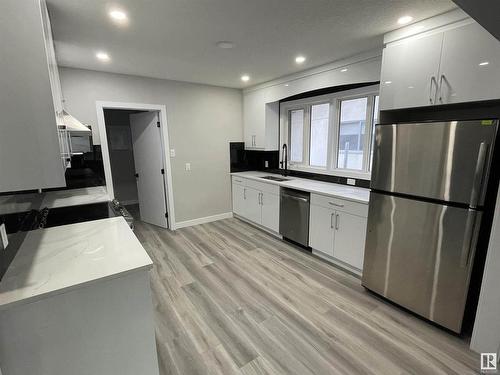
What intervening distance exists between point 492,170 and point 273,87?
2955 mm

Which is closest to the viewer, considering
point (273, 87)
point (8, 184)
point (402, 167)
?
point (8, 184)

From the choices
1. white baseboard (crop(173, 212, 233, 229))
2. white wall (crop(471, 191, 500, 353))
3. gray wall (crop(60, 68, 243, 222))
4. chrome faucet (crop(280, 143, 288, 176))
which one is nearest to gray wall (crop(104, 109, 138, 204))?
gray wall (crop(60, 68, 243, 222))

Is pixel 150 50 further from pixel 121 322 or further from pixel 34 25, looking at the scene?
pixel 121 322

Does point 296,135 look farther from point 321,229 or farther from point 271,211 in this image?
point 321,229

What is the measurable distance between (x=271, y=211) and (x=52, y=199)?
8.97 ft

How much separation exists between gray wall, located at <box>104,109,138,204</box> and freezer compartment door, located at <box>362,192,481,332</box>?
553 cm

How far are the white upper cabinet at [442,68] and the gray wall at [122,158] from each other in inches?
211

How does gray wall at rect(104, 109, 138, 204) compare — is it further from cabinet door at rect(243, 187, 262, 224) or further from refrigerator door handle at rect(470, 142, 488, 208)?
refrigerator door handle at rect(470, 142, 488, 208)

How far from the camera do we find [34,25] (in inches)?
39.1

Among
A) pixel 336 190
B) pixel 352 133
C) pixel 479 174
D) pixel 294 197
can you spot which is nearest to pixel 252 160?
pixel 294 197

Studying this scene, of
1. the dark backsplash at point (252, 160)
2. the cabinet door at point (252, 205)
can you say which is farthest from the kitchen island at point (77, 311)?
the dark backsplash at point (252, 160)

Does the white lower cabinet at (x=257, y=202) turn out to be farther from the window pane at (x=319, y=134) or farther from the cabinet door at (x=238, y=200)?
the window pane at (x=319, y=134)

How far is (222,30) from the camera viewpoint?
6.81ft

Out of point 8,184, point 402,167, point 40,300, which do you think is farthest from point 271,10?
point 40,300
